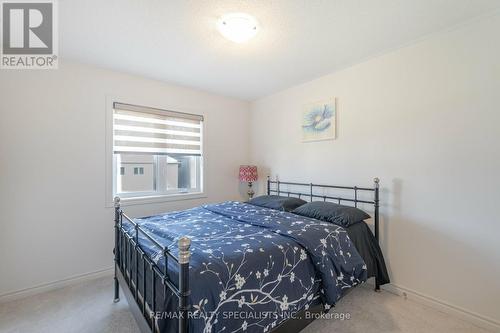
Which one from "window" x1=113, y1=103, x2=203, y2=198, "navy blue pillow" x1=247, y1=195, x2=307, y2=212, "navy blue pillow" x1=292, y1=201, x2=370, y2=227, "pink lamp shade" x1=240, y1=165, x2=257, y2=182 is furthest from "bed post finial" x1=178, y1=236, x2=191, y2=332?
"pink lamp shade" x1=240, y1=165, x2=257, y2=182

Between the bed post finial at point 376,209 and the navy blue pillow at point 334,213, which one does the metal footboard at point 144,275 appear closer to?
the navy blue pillow at point 334,213

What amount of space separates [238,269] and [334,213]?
4.46 ft

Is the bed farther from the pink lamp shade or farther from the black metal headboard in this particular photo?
the pink lamp shade

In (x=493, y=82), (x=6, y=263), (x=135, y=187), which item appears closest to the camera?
(x=493, y=82)

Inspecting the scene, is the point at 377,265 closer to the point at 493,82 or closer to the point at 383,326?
the point at 383,326

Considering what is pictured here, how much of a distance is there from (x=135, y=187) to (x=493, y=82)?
3.90 meters

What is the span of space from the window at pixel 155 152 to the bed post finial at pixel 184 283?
2.36 m

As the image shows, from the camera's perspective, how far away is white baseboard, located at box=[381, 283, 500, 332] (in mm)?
1849

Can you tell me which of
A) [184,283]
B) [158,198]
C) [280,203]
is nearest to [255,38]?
[280,203]

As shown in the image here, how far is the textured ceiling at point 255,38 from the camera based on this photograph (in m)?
1.74

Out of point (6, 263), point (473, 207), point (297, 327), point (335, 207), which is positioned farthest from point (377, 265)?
point (6, 263)

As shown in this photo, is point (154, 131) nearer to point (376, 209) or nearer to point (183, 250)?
point (183, 250)

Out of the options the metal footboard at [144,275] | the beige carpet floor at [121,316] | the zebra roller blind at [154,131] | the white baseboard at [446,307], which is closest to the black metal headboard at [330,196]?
the white baseboard at [446,307]

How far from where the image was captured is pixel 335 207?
2.43 m
